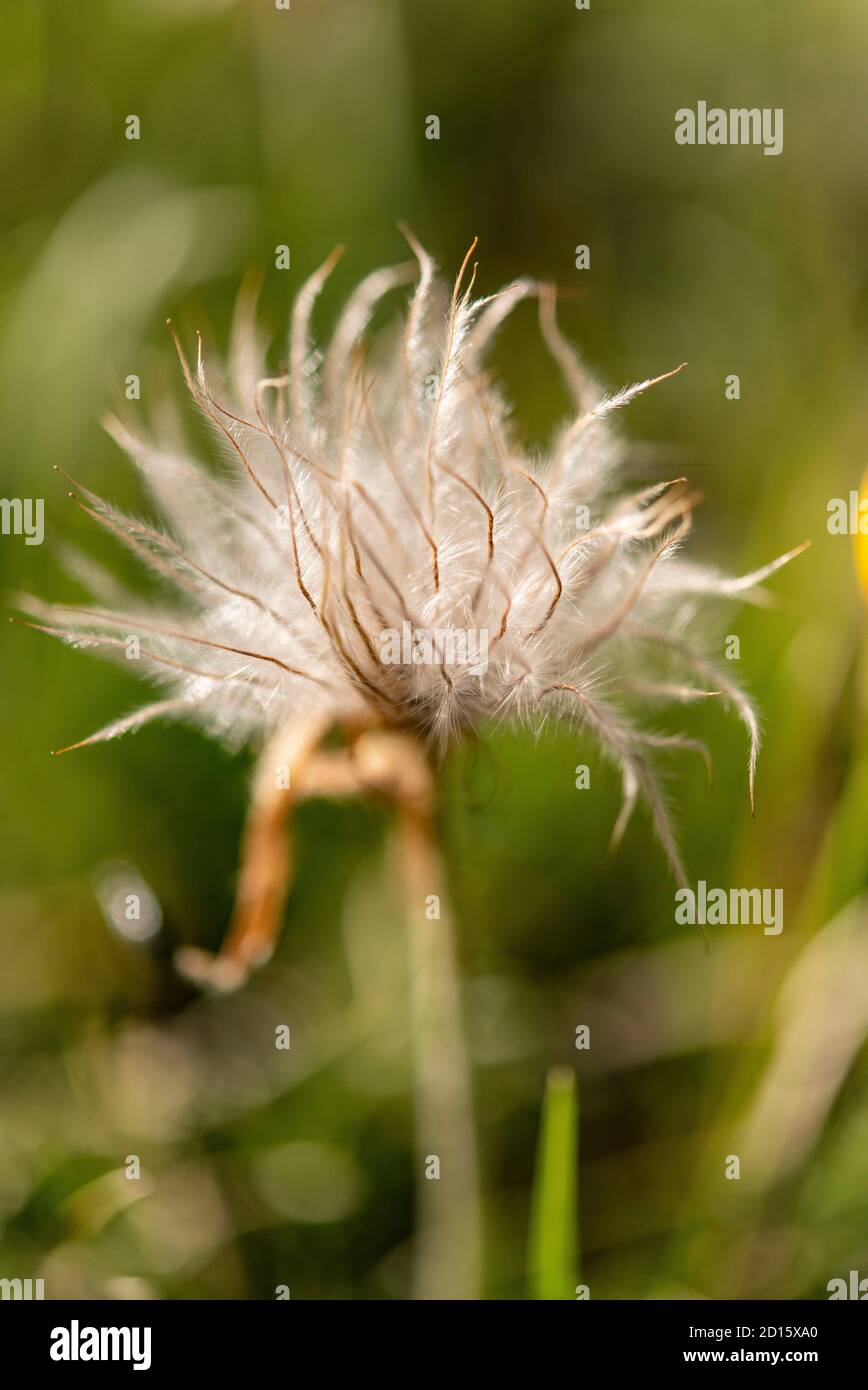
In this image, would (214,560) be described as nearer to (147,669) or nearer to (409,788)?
(147,669)

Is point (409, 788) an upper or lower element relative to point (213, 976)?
upper

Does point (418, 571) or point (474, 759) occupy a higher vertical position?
point (418, 571)

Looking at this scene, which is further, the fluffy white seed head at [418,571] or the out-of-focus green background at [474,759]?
the out-of-focus green background at [474,759]

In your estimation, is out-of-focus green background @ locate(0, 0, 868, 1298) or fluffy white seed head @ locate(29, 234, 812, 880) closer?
fluffy white seed head @ locate(29, 234, 812, 880)

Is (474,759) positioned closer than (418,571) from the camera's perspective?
No
